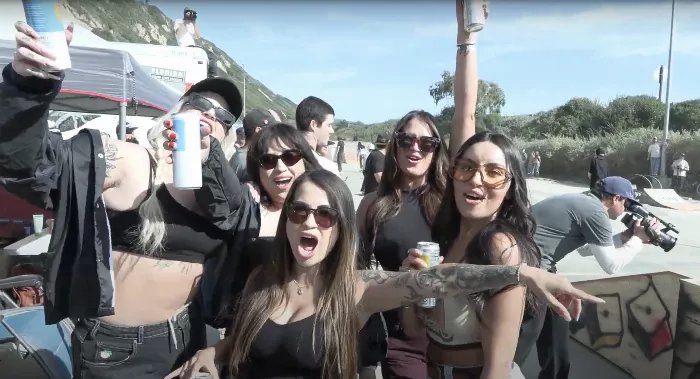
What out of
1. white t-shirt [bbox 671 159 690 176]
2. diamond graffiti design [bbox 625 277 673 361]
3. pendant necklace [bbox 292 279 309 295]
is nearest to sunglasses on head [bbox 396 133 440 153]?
pendant necklace [bbox 292 279 309 295]

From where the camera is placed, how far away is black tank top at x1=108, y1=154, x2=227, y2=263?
2010mm

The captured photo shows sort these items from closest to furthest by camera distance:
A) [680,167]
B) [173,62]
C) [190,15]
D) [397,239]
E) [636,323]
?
[397,239], [636,323], [173,62], [190,15], [680,167]

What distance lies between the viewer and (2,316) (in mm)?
3424

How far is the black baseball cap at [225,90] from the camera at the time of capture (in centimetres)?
224

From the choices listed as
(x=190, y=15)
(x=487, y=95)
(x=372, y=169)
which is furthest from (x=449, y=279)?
(x=487, y=95)

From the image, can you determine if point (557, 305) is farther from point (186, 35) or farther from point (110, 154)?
point (186, 35)

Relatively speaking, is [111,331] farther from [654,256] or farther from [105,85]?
[654,256]

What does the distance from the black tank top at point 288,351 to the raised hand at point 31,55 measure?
111 centimetres

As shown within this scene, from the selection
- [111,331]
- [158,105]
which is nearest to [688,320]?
[111,331]

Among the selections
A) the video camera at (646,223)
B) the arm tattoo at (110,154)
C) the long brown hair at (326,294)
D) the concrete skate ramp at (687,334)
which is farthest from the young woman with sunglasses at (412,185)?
the concrete skate ramp at (687,334)

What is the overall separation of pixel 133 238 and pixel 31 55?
81 cm

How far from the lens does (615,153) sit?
2906 centimetres

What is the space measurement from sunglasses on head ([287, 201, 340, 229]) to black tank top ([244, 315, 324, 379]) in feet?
1.20

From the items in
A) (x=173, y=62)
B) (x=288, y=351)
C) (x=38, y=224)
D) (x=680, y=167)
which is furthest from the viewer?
(x=680, y=167)
